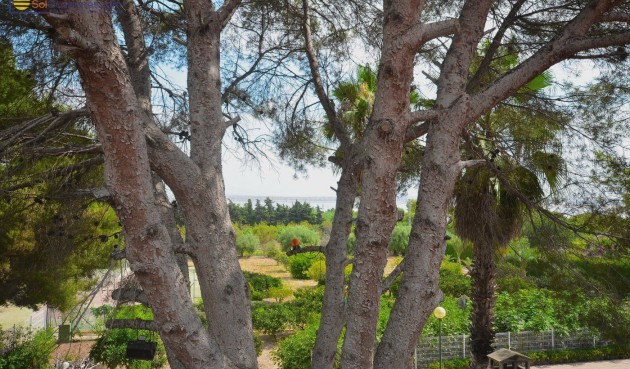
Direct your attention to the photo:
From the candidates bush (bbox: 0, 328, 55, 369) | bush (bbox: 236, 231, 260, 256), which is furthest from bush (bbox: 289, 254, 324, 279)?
bush (bbox: 0, 328, 55, 369)

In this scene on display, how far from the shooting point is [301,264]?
23.4 meters

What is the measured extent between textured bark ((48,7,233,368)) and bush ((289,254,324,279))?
2139 cm

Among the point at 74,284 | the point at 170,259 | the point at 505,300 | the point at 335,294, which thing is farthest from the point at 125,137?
the point at 505,300

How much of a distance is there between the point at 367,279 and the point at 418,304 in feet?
0.90

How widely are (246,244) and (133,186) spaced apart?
30.5 meters

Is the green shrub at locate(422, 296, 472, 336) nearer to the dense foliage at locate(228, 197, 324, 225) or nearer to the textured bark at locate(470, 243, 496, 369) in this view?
the textured bark at locate(470, 243, 496, 369)

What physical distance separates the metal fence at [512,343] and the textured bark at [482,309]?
4.69 ft

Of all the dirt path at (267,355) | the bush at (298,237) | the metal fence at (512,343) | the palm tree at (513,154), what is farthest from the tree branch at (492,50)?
the bush at (298,237)

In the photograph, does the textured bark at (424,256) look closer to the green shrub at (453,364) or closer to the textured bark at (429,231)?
the textured bark at (429,231)

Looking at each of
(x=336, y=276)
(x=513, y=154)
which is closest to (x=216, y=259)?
(x=336, y=276)

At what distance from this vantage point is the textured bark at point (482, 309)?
325 inches

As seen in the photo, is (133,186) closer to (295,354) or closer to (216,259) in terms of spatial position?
(216,259)

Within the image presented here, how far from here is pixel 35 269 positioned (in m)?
7.91

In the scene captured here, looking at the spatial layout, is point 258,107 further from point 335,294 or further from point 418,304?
point 418,304
